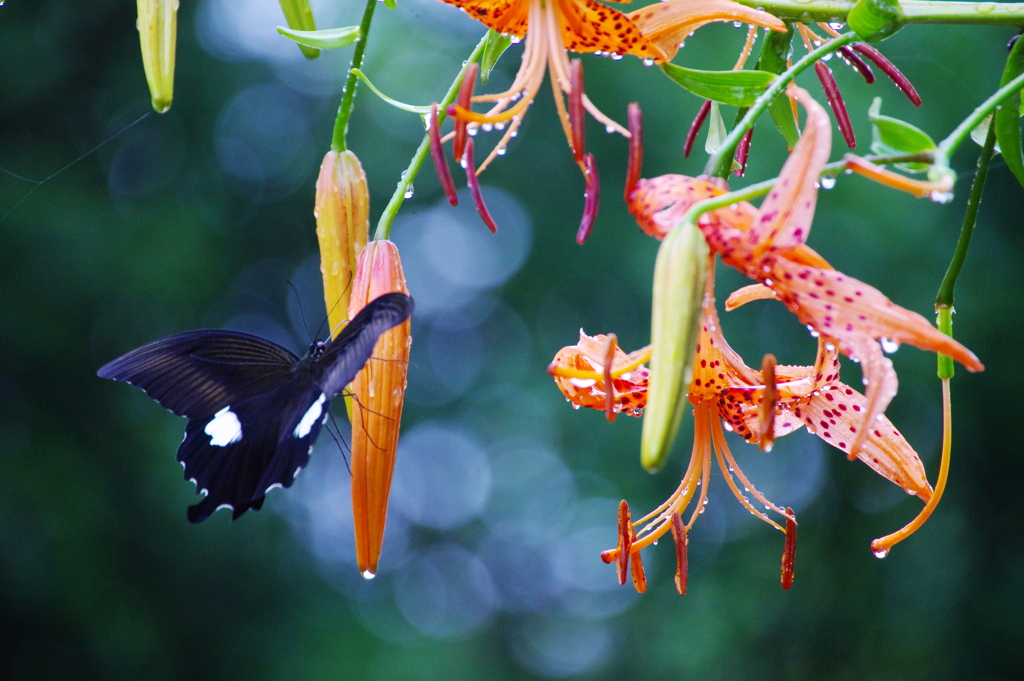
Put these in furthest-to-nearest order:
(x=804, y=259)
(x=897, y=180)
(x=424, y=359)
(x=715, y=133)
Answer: (x=424, y=359)
(x=715, y=133)
(x=804, y=259)
(x=897, y=180)

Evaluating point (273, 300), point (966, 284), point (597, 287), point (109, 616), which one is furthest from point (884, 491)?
point (109, 616)

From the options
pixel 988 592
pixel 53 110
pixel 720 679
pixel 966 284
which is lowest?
pixel 720 679

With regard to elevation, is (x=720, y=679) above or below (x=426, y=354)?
below

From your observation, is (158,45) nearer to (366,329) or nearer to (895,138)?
(366,329)

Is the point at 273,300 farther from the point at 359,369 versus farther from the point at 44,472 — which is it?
the point at 359,369

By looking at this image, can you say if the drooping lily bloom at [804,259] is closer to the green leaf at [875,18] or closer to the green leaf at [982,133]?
the green leaf at [875,18]

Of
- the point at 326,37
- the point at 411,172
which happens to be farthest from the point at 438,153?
the point at 326,37

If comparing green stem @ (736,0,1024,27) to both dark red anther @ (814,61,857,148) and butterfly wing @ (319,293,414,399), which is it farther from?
butterfly wing @ (319,293,414,399)
